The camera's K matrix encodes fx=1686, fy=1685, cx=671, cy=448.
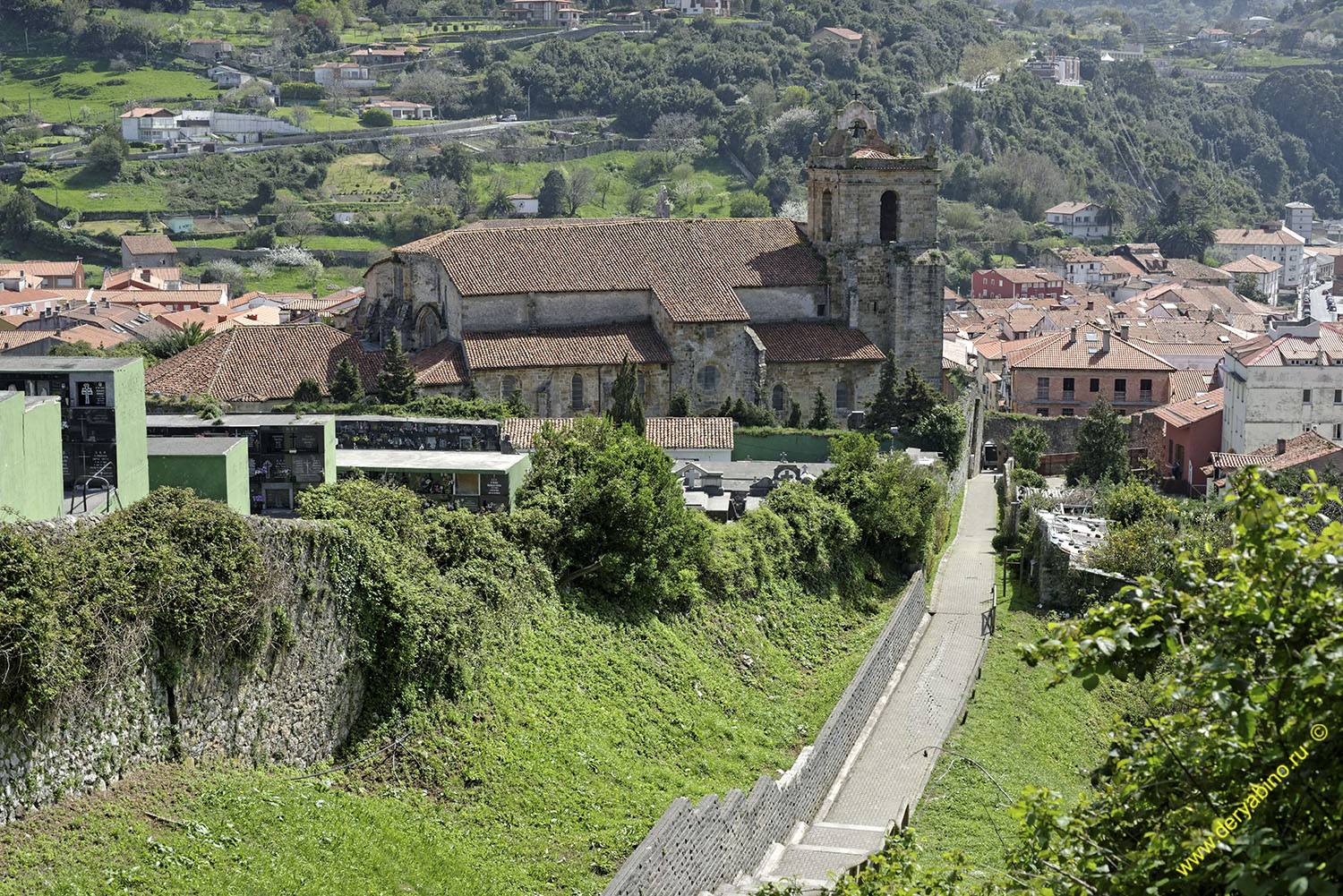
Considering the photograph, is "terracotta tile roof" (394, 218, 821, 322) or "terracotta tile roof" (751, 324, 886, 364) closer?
"terracotta tile roof" (394, 218, 821, 322)

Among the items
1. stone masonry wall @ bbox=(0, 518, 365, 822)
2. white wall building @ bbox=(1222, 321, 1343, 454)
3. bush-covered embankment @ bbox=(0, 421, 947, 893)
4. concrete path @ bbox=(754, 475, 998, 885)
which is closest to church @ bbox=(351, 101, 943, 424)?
white wall building @ bbox=(1222, 321, 1343, 454)

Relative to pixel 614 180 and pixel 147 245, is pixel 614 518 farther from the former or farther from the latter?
pixel 614 180

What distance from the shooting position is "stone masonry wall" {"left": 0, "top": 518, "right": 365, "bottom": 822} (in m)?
14.3

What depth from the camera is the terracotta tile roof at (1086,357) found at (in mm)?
60719

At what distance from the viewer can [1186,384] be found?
61.9 meters

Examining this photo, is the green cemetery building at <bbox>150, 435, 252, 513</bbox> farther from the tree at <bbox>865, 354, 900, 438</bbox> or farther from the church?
the tree at <bbox>865, 354, 900, 438</bbox>

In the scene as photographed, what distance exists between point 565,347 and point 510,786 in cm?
2917

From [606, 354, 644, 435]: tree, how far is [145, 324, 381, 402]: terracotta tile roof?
22.0 feet

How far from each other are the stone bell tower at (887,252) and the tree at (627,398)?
854 centimetres

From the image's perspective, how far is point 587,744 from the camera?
845 inches

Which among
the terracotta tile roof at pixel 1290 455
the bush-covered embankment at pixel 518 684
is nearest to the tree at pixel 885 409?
the terracotta tile roof at pixel 1290 455

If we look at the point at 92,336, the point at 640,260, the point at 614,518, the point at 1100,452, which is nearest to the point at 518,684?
the point at 614,518

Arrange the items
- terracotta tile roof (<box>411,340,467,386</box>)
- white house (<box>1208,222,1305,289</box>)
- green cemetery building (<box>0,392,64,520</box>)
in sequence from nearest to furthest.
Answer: green cemetery building (<box>0,392,64,520</box>)
terracotta tile roof (<box>411,340,467,386</box>)
white house (<box>1208,222,1305,289</box>)

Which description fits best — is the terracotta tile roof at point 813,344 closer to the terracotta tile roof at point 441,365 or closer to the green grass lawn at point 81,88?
the terracotta tile roof at point 441,365
